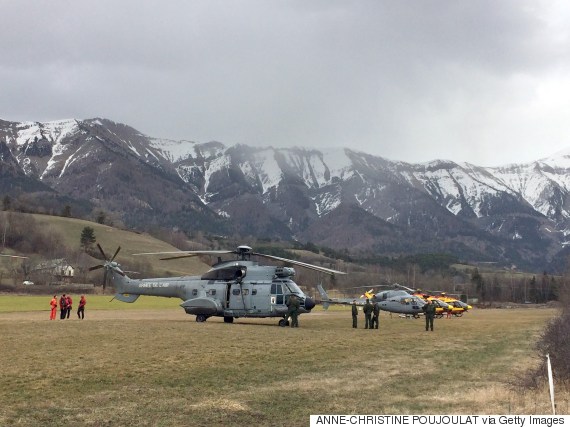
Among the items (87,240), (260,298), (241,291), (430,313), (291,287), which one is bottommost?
(430,313)

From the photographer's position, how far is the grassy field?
45.1 feet

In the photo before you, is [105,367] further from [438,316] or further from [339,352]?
[438,316]

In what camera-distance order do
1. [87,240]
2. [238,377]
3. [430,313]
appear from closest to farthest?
[238,377]
[430,313]
[87,240]

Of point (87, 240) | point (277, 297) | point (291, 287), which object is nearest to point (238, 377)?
point (277, 297)

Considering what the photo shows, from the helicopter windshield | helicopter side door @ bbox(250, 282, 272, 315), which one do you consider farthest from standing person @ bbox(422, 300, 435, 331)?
helicopter side door @ bbox(250, 282, 272, 315)

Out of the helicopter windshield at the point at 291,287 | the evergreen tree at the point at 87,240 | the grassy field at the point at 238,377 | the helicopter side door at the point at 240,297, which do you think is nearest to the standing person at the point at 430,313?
the helicopter windshield at the point at 291,287

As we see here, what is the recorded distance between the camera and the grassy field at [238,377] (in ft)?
45.1

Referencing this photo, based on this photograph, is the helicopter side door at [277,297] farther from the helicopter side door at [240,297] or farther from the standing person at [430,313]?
the standing person at [430,313]

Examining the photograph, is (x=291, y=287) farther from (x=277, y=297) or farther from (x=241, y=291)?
(x=241, y=291)

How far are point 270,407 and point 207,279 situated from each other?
2633 centimetres

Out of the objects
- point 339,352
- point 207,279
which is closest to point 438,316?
point 207,279

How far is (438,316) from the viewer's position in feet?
212

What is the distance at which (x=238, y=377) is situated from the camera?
1870 centimetres

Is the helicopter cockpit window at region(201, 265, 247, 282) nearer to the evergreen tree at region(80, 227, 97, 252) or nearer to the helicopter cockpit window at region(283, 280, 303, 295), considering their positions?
the helicopter cockpit window at region(283, 280, 303, 295)
